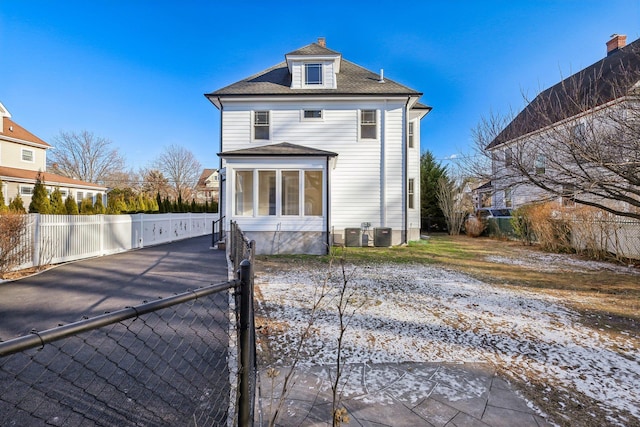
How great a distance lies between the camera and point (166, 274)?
7430 millimetres

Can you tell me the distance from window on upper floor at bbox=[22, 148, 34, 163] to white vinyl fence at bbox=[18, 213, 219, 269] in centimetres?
1620

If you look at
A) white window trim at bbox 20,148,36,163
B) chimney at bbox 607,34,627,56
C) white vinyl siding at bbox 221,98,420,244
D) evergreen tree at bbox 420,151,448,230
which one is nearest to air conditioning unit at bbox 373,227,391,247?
white vinyl siding at bbox 221,98,420,244

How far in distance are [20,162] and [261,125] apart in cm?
2101

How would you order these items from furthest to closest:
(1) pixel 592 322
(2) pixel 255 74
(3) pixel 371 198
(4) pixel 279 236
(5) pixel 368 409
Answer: (2) pixel 255 74
(3) pixel 371 198
(4) pixel 279 236
(1) pixel 592 322
(5) pixel 368 409

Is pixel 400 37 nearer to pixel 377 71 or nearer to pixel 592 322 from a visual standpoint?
pixel 377 71

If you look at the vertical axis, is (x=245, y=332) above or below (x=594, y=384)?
above

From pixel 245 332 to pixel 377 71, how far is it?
16.0m

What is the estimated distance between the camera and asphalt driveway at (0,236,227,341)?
4551mm

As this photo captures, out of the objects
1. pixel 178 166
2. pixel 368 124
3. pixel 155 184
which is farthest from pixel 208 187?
A: pixel 368 124

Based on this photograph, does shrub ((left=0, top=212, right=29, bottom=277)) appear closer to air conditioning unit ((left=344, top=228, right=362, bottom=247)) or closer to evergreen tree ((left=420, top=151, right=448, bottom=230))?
air conditioning unit ((left=344, top=228, right=362, bottom=247))

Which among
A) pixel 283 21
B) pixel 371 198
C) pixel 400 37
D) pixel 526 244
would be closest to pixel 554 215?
pixel 526 244

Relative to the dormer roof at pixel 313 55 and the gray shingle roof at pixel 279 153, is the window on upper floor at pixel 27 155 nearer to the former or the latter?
the gray shingle roof at pixel 279 153

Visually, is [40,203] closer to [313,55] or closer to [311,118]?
[311,118]

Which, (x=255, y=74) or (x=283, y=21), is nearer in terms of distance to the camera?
(x=283, y=21)
